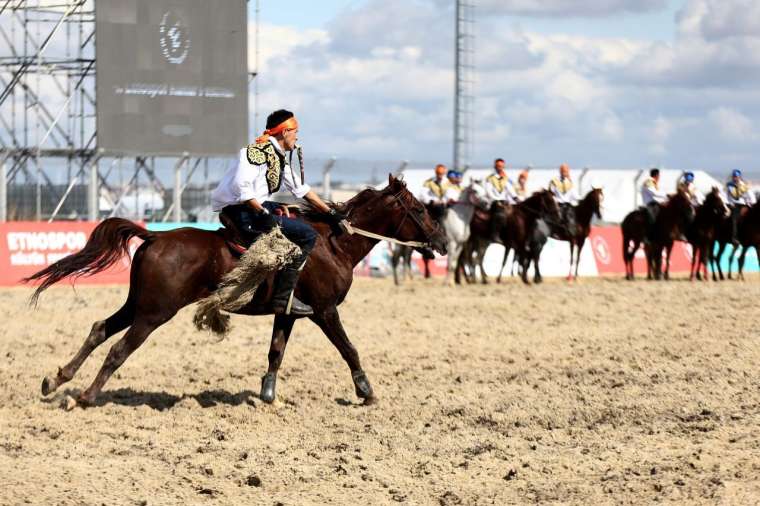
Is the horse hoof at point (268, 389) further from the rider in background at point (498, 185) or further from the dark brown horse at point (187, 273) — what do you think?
the rider in background at point (498, 185)

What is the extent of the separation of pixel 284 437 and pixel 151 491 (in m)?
1.94

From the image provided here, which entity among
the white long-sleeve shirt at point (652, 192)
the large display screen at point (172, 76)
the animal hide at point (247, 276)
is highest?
the large display screen at point (172, 76)

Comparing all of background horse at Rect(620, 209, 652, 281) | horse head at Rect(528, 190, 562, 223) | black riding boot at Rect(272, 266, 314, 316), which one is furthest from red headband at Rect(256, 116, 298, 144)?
background horse at Rect(620, 209, 652, 281)

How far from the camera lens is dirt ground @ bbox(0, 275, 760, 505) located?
672 centimetres

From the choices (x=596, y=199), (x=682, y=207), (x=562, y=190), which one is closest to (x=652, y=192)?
(x=682, y=207)

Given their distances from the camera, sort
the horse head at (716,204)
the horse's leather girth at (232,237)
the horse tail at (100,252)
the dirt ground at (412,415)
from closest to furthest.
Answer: the dirt ground at (412,415), the horse tail at (100,252), the horse's leather girth at (232,237), the horse head at (716,204)

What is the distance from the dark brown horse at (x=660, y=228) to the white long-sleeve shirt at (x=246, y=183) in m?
16.4

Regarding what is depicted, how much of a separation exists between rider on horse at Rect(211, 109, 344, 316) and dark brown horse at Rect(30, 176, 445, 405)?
0.19 meters

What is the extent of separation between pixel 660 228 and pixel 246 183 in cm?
1710

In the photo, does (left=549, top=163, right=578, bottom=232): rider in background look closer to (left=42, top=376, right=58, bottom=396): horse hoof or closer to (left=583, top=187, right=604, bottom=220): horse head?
(left=583, top=187, right=604, bottom=220): horse head

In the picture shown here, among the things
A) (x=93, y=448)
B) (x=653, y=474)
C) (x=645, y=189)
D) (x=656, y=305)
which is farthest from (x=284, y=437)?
(x=645, y=189)

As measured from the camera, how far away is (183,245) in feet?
29.4

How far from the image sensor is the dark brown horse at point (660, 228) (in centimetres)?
2419

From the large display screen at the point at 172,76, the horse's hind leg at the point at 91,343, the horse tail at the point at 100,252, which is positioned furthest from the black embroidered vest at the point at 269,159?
the large display screen at the point at 172,76
